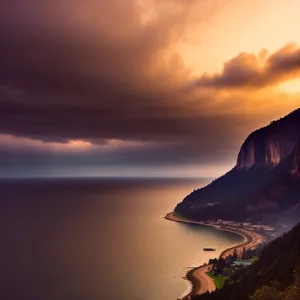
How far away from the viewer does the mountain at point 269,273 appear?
2731 inches

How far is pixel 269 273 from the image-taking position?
7494 cm

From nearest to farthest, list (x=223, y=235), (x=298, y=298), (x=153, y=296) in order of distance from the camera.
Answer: (x=298, y=298) < (x=153, y=296) < (x=223, y=235)

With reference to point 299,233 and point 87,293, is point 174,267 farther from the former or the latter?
point 299,233

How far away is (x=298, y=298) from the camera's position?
4775 cm

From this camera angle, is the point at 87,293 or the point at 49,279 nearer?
the point at 87,293

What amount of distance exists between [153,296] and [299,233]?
4125 cm

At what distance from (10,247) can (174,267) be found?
249 feet

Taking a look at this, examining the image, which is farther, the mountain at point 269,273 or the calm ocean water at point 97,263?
the calm ocean water at point 97,263

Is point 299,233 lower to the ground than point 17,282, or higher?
higher

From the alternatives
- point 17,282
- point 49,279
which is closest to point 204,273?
point 49,279

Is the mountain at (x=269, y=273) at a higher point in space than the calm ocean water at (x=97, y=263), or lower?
higher

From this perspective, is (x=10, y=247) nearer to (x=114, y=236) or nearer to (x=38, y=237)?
(x=38, y=237)

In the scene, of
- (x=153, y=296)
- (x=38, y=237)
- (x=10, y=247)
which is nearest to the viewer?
(x=153, y=296)

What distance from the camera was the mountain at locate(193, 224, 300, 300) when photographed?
228 ft
